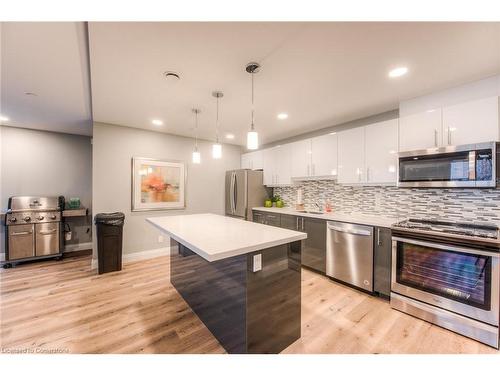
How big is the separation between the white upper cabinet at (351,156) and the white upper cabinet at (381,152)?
7 centimetres

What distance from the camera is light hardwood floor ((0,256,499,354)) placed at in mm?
1718

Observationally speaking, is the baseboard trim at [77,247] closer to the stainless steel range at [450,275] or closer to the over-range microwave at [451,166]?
the stainless steel range at [450,275]

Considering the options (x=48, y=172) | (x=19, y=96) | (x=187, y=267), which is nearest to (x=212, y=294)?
(x=187, y=267)

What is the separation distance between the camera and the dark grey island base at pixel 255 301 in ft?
4.91

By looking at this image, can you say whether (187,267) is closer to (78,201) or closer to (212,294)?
(212,294)

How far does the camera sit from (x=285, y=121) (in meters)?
3.35

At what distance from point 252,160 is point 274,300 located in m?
3.68

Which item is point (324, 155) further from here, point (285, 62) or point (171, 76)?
point (171, 76)

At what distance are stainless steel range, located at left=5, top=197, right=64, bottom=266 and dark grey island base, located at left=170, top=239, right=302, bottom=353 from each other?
3631 millimetres

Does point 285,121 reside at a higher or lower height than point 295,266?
higher

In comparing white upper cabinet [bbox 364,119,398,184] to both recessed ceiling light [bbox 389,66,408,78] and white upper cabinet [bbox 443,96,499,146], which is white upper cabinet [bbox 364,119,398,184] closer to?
white upper cabinet [bbox 443,96,499,146]
